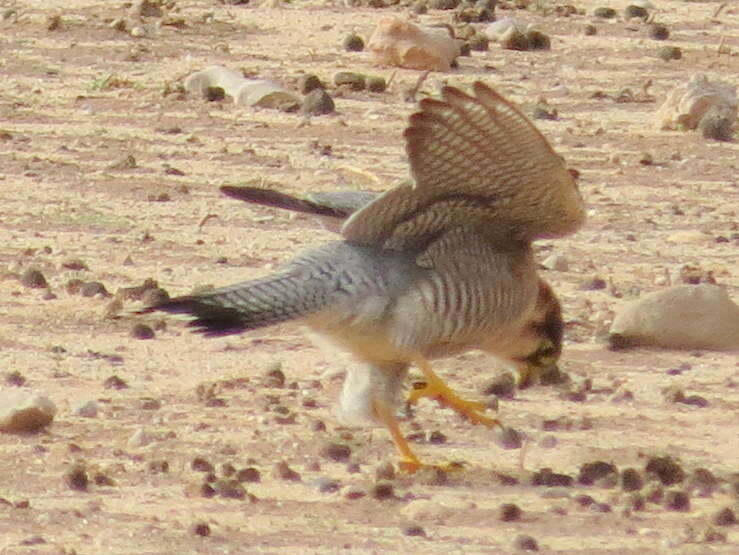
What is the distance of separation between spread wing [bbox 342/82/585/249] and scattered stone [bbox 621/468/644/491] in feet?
2.40

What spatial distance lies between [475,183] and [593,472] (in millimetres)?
847

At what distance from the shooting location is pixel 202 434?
608 centimetres

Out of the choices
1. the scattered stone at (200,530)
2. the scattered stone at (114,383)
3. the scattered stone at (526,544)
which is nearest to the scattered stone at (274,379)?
the scattered stone at (114,383)

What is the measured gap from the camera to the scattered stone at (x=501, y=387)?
21.6ft

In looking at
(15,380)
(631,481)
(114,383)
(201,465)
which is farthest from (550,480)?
(15,380)

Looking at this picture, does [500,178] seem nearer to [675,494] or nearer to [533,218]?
[533,218]

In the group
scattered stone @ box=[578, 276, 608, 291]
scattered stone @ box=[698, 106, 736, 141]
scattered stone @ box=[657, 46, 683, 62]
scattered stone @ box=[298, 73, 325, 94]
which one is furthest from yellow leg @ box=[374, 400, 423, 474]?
scattered stone @ box=[657, 46, 683, 62]

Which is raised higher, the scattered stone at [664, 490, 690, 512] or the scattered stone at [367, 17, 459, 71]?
the scattered stone at [367, 17, 459, 71]

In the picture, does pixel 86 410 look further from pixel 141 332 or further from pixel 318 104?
pixel 318 104

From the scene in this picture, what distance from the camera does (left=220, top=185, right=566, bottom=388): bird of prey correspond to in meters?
5.84

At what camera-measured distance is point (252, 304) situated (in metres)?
5.42

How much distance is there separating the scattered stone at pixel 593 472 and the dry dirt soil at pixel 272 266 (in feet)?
0.10

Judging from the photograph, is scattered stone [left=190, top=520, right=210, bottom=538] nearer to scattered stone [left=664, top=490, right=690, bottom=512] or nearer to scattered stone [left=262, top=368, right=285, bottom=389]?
scattered stone [left=664, top=490, right=690, bottom=512]

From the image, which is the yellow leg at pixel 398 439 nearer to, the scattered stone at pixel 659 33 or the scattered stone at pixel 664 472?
the scattered stone at pixel 664 472
